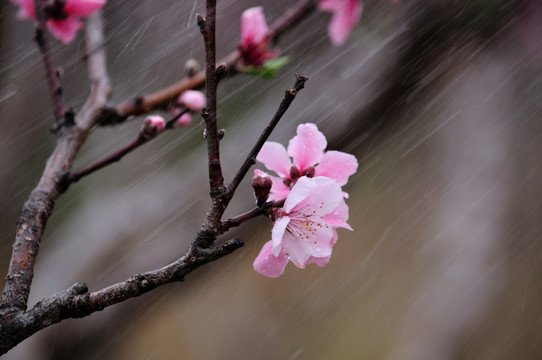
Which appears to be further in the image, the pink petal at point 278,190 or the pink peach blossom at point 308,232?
the pink petal at point 278,190

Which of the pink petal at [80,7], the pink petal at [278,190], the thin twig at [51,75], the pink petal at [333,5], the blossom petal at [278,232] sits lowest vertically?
the blossom petal at [278,232]

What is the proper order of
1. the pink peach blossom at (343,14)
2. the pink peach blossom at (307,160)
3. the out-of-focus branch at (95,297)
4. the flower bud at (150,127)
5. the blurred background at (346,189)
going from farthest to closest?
the blurred background at (346,189), the pink peach blossom at (343,14), the flower bud at (150,127), the pink peach blossom at (307,160), the out-of-focus branch at (95,297)

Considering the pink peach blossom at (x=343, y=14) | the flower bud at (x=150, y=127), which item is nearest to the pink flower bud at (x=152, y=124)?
the flower bud at (x=150, y=127)

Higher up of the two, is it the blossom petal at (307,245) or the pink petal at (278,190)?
the pink petal at (278,190)

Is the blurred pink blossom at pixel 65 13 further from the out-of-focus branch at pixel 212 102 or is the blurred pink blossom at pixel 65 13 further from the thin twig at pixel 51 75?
the out-of-focus branch at pixel 212 102

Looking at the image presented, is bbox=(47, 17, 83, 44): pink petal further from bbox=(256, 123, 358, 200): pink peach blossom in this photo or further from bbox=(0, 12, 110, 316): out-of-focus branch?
bbox=(256, 123, 358, 200): pink peach blossom

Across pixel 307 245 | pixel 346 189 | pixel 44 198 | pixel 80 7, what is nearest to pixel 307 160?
pixel 307 245
